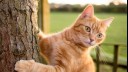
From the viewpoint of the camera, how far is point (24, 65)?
2.46 meters

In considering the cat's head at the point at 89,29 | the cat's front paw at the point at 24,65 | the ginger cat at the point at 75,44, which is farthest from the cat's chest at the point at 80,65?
the cat's front paw at the point at 24,65

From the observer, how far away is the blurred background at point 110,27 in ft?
16.9

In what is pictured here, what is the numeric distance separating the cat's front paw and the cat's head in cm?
56

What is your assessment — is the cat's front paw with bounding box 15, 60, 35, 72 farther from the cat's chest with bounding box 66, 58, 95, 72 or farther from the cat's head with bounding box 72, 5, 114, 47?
the cat's head with bounding box 72, 5, 114, 47

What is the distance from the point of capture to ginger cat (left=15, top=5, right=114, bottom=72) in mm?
2682

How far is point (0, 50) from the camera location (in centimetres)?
239

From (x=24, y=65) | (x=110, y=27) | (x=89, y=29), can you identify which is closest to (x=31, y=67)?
(x=24, y=65)

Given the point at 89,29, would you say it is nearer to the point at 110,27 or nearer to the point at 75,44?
the point at 75,44

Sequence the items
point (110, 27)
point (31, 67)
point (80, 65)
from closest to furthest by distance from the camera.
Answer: point (31, 67) < point (80, 65) < point (110, 27)

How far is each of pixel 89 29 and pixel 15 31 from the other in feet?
2.56

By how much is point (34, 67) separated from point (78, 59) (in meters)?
0.47

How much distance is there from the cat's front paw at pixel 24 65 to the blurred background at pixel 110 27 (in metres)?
0.97

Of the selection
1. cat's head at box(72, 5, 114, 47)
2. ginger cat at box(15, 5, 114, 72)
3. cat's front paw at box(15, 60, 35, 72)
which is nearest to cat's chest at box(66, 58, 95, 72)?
ginger cat at box(15, 5, 114, 72)

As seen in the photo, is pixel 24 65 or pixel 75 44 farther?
pixel 75 44
